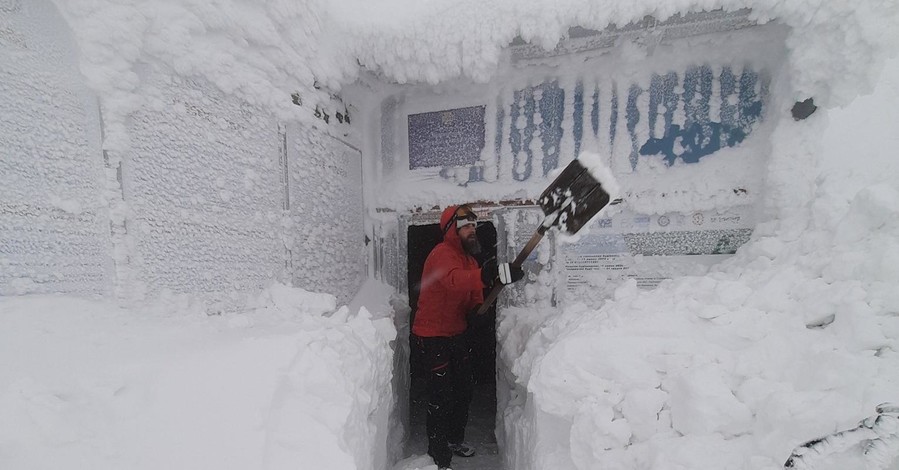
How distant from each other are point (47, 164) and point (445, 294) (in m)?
2.16

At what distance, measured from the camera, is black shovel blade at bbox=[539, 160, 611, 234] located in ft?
7.54

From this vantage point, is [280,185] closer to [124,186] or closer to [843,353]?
[124,186]

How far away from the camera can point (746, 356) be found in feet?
4.85

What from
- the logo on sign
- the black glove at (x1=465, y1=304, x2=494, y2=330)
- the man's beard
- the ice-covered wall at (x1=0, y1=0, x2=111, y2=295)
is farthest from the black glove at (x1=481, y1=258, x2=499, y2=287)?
the ice-covered wall at (x1=0, y1=0, x2=111, y2=295)

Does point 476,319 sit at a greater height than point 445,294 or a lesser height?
lesser

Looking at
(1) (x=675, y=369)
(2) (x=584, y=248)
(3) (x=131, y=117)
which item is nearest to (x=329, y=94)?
(3) (x=131, y=117)

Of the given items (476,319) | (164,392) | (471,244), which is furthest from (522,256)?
(164,392)

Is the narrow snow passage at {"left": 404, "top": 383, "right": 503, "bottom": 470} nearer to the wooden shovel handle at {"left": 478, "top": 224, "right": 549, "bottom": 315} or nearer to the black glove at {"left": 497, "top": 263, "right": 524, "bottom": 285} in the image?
the wooden shovel handle at {"left": 478, "top": 224, "right": 549, "bottom": 315}

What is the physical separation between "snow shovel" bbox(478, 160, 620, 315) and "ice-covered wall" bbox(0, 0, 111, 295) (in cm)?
226

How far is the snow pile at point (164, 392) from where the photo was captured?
0.98 m

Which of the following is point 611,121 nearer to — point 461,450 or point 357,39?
point 357,39

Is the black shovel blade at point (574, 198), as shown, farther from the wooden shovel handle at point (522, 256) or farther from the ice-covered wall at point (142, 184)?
the ice-covered wall at point (142, 184)

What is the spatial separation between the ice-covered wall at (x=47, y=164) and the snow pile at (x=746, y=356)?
2.06 meters

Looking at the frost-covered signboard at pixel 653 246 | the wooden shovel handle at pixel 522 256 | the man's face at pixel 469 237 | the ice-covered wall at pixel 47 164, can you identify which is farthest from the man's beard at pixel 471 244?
the ice-covered wall at pixel 47 164
